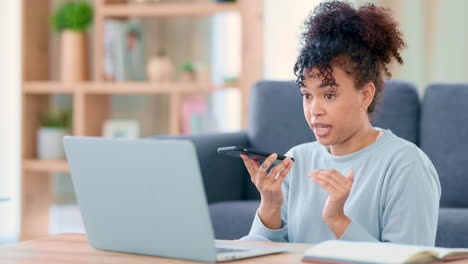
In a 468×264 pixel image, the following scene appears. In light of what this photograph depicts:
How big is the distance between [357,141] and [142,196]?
0.58 metres

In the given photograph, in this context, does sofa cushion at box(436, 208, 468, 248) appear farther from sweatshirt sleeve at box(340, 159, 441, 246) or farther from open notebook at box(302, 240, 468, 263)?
open notebook at box(302, 240, 468, 263)

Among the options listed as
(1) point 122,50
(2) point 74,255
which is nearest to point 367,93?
(2) point 74,255

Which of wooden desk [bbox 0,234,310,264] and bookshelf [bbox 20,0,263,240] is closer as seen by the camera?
wooden desk [bbox 0,234,310,264]

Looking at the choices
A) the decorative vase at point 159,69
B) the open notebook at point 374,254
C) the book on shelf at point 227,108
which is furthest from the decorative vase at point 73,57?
the open notebook at point 374,254

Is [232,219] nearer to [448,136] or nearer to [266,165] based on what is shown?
Result: [448,136]

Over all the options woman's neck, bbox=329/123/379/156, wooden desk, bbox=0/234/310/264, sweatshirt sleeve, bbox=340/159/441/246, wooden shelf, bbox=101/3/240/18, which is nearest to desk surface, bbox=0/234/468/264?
wooden desk, bbox=0/234/310/264

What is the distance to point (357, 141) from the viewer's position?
154 centimetres

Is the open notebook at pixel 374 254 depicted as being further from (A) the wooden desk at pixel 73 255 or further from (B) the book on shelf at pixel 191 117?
(B) the book on shelf at pixel 191 117

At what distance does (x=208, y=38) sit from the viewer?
4.28 metres

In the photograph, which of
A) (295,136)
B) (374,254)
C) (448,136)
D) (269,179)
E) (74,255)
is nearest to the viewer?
(374,254)

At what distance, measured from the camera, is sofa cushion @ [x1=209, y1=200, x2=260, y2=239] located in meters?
2.61

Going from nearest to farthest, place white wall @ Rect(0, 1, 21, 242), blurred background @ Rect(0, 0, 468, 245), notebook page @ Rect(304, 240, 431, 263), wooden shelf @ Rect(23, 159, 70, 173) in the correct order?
notebook page @ Rect(304, 240, 431, 263), blurred background @ Rect(0, 0, 468, 245), wooden shelf @ Rect(23, 159, 70, 173), white wall @ Rect(0, 1, 21, 242)

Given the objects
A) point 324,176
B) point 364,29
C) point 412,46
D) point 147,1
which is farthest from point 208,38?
point 324,176

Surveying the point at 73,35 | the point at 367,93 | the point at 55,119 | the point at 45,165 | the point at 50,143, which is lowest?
the point at 45,165
